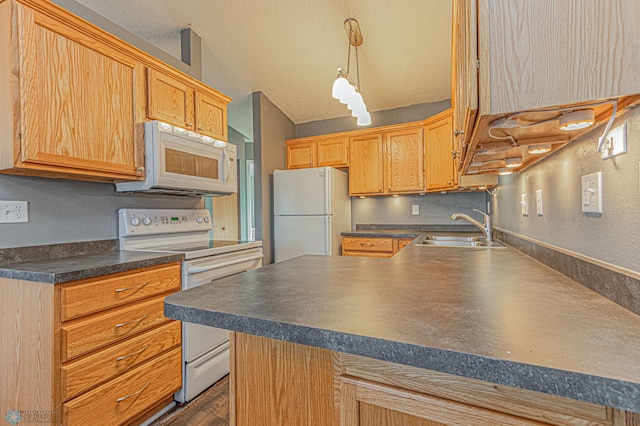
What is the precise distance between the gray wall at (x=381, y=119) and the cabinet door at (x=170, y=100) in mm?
2104

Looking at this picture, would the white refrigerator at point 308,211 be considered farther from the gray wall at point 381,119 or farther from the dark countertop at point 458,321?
the dark countertop at point 458,321

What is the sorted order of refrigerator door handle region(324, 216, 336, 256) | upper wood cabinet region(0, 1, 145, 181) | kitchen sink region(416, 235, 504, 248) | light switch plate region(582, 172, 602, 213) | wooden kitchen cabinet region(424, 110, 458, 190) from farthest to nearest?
refrigerator door handle region(324, 216, 336, 256)
wooden kitchen cabinet region(424, 110, 458, 190)
kitchen sink region(416, 235, 504, 248)
upper wood cabinet region(0, 1, 145, 181)
light switch plate region(582, 172, 602, 213)

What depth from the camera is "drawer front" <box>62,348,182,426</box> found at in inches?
50.5

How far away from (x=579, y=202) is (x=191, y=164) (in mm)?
2162

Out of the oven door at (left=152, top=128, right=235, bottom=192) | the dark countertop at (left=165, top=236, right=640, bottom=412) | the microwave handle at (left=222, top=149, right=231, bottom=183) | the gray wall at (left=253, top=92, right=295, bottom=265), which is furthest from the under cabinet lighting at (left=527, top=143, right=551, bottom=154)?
the gray wall at (left=253, top=92, right=295, bottom=265)

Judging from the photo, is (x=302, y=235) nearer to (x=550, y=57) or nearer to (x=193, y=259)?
(x=193, y=259)

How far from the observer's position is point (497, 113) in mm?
618

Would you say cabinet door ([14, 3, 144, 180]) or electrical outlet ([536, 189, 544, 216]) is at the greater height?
cabinet door ([14, 3, 144, 180])

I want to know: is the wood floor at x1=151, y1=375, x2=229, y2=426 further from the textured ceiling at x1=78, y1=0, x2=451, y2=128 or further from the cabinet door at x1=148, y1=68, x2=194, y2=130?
the textured ceiling at x1=78, y1=0, x2=451, y2=128

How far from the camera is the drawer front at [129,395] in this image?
1283 millimetres

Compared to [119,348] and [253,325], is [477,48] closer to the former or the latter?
[253,325]

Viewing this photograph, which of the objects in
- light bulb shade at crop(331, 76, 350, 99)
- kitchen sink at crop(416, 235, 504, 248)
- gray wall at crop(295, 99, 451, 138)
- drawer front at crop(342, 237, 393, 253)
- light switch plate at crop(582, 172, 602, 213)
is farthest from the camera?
gray wall at crop(295, 99, 451, 138)

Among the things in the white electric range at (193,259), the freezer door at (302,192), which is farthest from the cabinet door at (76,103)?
the freezer door at (302,192)

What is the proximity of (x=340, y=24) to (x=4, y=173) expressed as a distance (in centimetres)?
256
